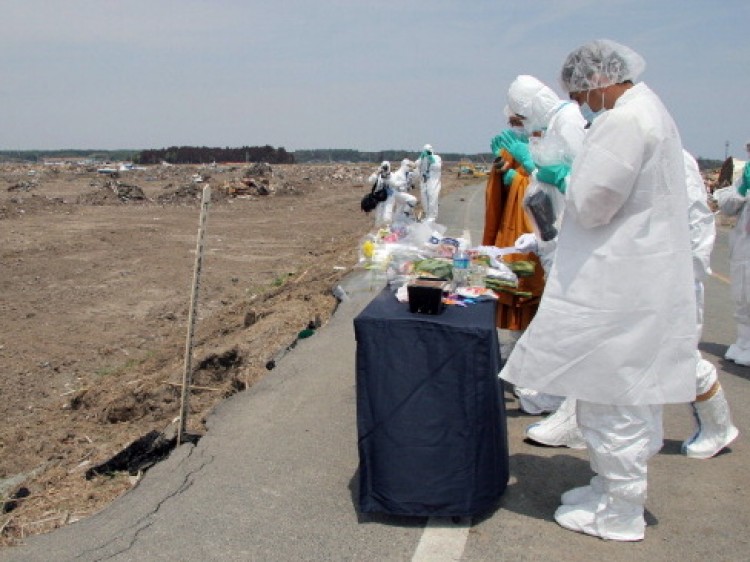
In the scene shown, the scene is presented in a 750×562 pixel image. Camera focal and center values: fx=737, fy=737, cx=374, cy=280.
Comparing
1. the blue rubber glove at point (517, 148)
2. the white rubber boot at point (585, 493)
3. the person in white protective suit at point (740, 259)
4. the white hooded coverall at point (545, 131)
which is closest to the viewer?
the white rubber boot at point (585, 493)

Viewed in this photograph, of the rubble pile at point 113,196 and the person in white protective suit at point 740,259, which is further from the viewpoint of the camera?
the rubble pile at point 113,196

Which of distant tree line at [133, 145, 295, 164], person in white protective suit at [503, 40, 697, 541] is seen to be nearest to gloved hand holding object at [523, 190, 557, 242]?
person in white protective suit at [503, 40, 697, 541]

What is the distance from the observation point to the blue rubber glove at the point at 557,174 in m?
4.01

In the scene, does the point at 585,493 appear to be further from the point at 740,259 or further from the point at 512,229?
the point at 740,259

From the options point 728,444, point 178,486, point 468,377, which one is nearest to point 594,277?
point 468,377

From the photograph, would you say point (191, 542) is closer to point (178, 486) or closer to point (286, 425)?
point (178, 486)

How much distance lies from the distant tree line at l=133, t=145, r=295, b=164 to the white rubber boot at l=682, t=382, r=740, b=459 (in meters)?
106

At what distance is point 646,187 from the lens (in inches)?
125

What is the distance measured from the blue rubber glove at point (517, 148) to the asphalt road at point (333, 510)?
1758mm

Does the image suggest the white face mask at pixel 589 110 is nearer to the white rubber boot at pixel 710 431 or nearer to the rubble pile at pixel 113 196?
the white rubber boot at pixel 710 431

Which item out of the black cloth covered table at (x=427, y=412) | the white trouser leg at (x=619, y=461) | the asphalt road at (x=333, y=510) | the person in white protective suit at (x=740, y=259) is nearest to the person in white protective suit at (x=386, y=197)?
the person in white protective suit at (x=740, y=259)

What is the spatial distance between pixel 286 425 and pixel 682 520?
2.62m

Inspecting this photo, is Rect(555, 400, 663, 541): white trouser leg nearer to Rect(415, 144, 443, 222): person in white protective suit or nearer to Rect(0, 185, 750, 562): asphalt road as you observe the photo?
Rect(0, 185, 750, 562): asphalt road

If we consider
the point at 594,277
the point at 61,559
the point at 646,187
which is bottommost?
the point at 61,559
